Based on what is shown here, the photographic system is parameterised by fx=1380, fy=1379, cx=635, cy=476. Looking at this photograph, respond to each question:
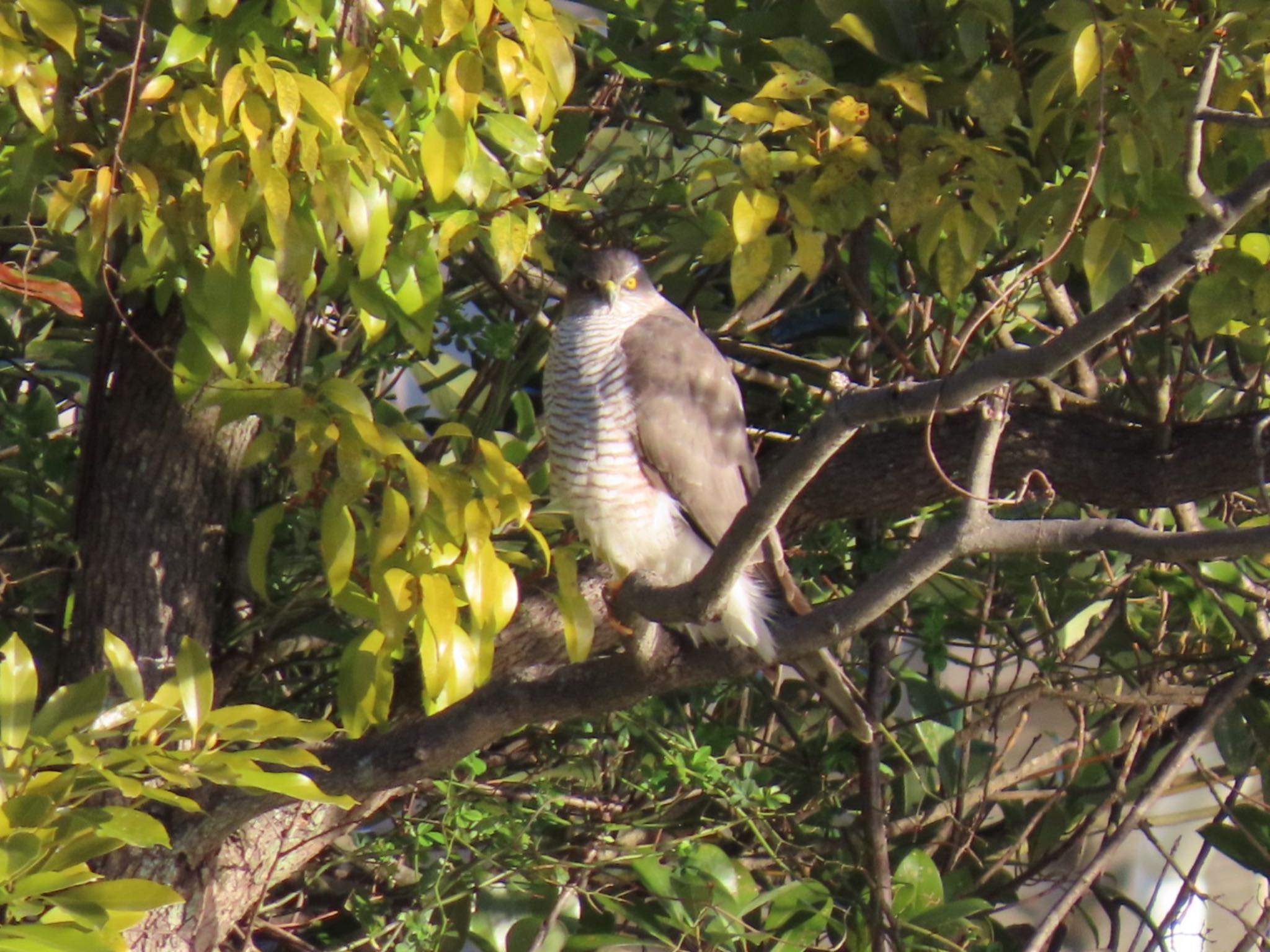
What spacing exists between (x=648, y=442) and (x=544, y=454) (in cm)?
29

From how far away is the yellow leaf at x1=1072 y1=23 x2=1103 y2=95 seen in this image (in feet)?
6.38

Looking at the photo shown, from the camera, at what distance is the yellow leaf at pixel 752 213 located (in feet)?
7.19

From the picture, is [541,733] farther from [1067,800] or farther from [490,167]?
[490,167]

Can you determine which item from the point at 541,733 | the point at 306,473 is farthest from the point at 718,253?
the point at 541,733

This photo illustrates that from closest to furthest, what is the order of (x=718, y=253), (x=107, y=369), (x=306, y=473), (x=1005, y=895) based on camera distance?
1. (x=306, y=473)
2. (x=718, y=253)
3. (x=107, y=369)
4. (x=1005, y=895)

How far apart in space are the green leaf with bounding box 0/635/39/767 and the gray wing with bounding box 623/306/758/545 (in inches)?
58.3

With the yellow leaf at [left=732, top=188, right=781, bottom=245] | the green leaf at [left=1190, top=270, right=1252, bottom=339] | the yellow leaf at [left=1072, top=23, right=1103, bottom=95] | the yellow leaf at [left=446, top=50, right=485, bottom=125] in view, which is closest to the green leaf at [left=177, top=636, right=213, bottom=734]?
the yellow leaf at [left=446, top=50, right=485, bottom=125]

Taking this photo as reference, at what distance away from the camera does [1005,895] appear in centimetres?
328

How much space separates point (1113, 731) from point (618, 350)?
161 centimetres

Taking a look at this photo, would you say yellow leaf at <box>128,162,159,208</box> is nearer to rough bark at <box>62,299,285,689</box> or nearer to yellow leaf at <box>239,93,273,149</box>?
yellow leaf at <box>239,93,273,149</box>

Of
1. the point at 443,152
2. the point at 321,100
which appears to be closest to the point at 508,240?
the point at 443,152

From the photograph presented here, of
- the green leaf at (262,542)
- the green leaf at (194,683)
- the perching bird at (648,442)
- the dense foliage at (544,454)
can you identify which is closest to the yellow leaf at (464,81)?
the dense foliage at (544,454)

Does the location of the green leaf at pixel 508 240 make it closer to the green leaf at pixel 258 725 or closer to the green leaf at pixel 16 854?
the green leaf at pixel 258 725

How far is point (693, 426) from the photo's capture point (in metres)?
2.92
